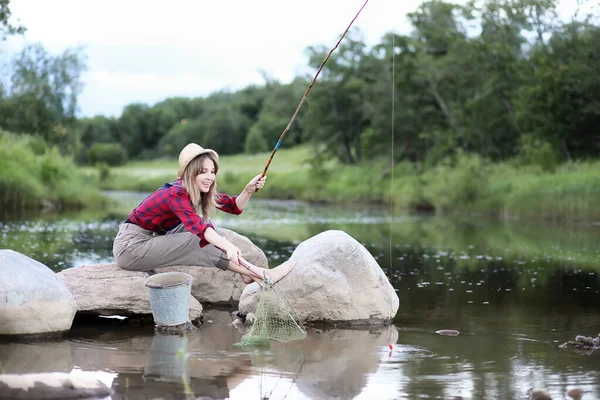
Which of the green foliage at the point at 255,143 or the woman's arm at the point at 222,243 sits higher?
the green foliage at the point at 255,143

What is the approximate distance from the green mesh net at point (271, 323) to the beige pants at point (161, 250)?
0.81 metres

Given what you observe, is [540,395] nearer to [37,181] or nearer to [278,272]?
[278,272]

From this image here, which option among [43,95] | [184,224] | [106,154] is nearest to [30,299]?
[184,224]

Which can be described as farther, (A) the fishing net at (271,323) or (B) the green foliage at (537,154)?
(B) the green foliage at (537,154)

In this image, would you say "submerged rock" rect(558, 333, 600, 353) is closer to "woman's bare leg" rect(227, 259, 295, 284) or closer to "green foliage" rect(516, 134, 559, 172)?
"woman's bare leg" rect(227, 259, 295, 284)

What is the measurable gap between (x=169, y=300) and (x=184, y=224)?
724 millimetres

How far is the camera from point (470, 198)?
31.4m

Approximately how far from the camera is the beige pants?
8586 millimetres

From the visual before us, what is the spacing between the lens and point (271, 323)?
7.83 meters

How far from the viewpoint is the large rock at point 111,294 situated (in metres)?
8.31

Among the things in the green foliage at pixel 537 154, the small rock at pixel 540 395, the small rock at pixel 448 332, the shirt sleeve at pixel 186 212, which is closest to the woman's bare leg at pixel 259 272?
the shirt sleeve at pixel 186 212

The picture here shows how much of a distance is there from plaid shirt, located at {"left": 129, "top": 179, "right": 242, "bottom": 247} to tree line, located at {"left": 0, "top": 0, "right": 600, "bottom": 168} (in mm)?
17324

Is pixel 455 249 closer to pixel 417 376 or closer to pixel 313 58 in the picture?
pixel 417 376

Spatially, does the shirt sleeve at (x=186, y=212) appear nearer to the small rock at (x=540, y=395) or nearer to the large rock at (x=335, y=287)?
the large rock at (x=335, y=287)
